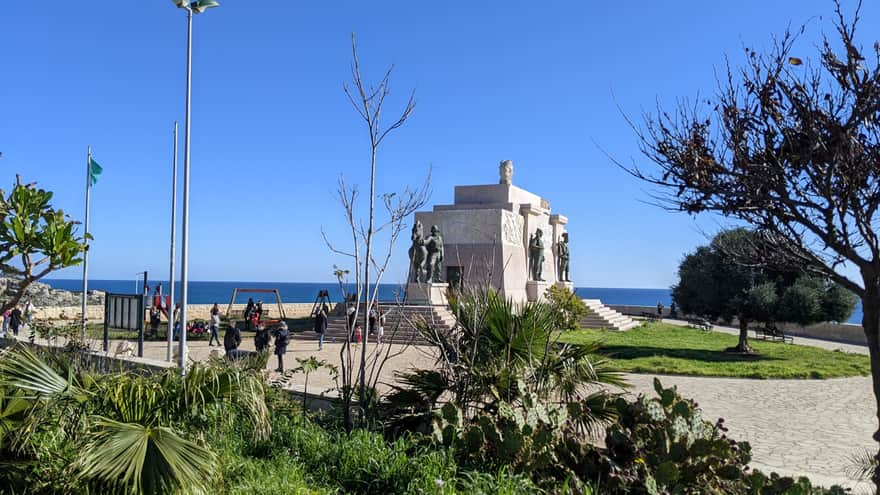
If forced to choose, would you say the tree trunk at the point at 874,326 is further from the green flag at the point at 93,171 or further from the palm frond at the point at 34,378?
the green flag at the point at 93,171

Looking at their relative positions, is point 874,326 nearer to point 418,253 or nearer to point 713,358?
point 713,358

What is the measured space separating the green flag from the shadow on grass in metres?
15.9

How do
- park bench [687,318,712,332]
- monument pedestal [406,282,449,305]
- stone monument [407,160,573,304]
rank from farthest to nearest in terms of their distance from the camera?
park bench [687,318,712,332]
stone monument [407,160,573,304]
monument pedestal [406,282,449,305]

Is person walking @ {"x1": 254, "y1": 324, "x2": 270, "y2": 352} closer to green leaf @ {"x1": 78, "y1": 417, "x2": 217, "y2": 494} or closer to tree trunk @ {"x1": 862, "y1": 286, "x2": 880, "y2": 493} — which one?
green leaf @ {"x1": 78, "y1": 417, "x2": 217, "y2": 494}

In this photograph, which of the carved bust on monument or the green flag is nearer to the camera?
the green flag

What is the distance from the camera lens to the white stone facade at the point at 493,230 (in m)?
29.1

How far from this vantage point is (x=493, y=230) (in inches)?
Answer: 1161

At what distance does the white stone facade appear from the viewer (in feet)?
95.5

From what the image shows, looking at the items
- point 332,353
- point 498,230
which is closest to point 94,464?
point 332,353

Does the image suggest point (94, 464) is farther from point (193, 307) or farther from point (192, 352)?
point (193, 307)

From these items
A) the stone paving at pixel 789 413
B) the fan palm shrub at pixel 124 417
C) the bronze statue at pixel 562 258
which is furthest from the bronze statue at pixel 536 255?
the fan palm shrub at pixel 124 417

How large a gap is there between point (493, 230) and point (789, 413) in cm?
1909

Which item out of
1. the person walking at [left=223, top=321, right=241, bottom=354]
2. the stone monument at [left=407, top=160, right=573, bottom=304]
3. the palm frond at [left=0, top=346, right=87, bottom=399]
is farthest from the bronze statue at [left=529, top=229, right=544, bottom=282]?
the palm frond at [left=0, top=346, right=87, bottom=399]

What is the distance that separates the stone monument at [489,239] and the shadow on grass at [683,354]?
26.5 ft
